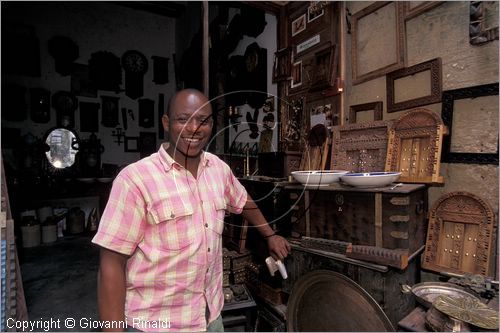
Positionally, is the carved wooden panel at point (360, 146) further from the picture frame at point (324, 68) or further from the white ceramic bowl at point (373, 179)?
the picture frame at point (324, 68)

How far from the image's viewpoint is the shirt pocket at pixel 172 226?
1.42 meters

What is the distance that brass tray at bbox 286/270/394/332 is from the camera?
5.92ft

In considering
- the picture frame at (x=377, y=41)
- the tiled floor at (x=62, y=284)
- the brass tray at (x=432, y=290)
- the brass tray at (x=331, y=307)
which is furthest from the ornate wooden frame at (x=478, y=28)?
the tiled floor at (x=62, y=284)

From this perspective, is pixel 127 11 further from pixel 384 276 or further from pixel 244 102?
pixel 384 276

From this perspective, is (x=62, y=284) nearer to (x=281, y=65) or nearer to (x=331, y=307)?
(x=331, y=307)

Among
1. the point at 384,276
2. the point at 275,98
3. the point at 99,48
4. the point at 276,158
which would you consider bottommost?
the point at 384,276

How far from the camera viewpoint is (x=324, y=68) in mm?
3008

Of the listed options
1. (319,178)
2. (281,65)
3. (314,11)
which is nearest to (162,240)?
(319,178)

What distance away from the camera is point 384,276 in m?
1.79

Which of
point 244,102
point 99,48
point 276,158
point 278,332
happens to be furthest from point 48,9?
point 278,332

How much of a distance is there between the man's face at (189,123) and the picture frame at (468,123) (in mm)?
1931

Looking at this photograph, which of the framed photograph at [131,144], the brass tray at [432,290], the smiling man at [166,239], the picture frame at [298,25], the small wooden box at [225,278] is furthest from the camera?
the framed photograph at [131,144]

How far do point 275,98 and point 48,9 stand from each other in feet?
23.0

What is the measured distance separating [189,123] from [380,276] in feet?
5.21
